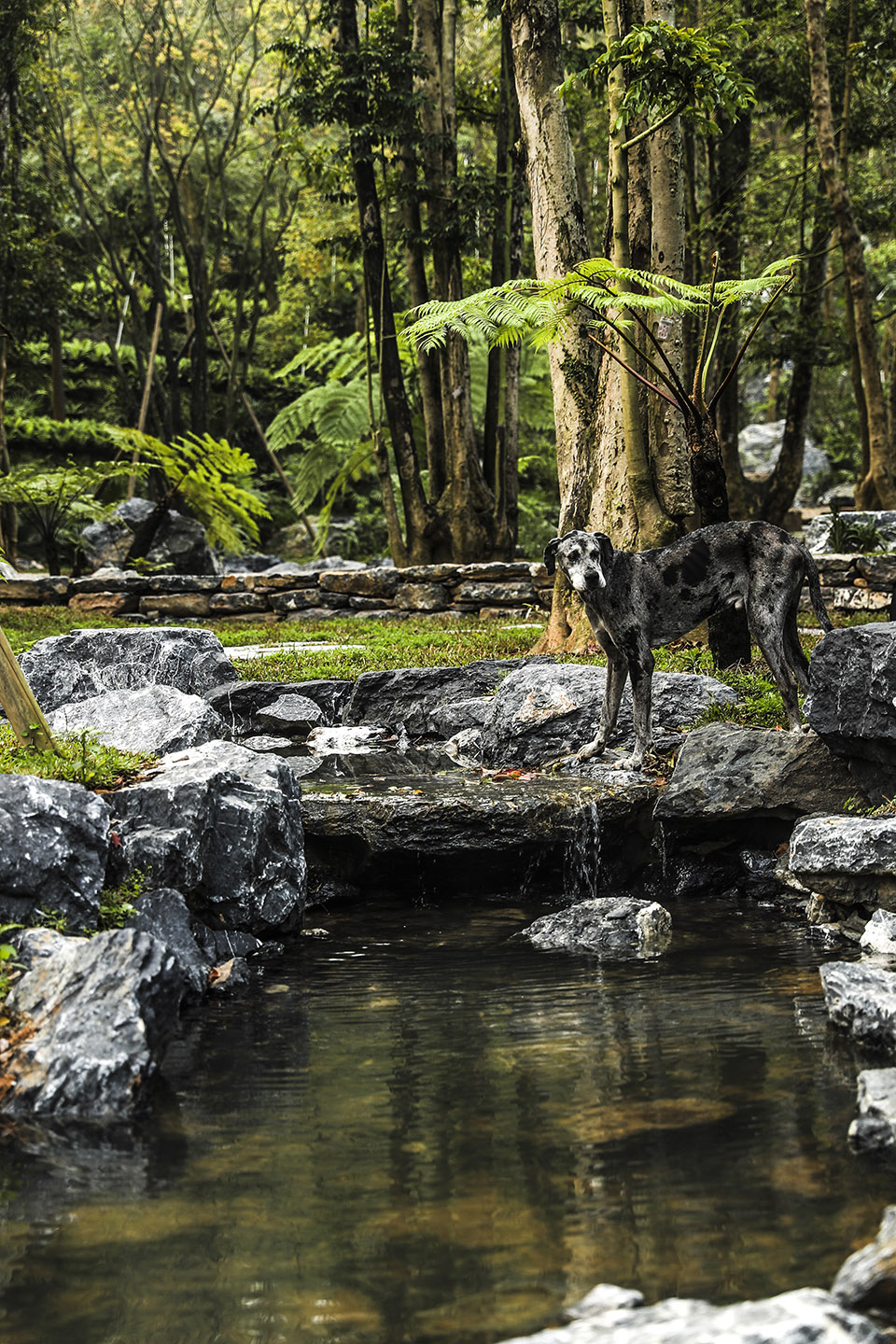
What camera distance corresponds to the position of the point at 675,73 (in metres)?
8.30

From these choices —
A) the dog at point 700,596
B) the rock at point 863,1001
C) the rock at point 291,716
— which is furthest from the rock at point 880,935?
the rock at point 291,716

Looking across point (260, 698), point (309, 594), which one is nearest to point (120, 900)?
point (260, 698)

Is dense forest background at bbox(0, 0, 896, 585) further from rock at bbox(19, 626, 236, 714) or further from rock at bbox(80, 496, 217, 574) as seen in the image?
rock at bbox(19, 626, 236, 714)

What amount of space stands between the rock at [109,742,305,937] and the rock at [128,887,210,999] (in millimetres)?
217

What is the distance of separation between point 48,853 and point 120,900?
483mm

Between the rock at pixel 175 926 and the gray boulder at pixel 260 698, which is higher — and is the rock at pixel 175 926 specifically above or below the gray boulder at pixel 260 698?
below

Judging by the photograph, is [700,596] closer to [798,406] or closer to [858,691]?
[858,691]

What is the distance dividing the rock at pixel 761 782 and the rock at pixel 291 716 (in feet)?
12.5

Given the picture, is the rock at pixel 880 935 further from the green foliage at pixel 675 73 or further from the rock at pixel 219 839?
the green foliage at pixel 675 73

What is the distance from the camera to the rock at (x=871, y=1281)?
8.68 feet

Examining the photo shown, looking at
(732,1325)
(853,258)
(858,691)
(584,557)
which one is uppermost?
(853,258)

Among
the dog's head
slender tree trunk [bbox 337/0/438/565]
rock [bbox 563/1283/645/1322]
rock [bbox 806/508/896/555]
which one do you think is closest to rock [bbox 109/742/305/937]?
the dog's head

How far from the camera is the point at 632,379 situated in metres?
9.62

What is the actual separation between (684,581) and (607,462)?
371 centimetres
